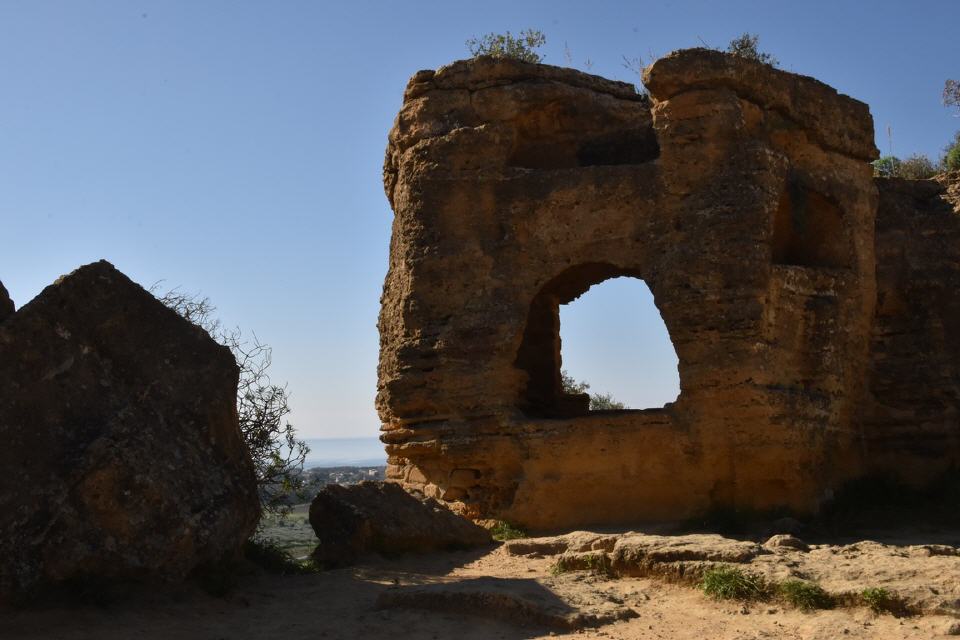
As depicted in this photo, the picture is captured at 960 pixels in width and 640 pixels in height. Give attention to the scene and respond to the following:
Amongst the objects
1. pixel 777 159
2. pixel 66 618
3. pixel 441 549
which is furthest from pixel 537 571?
pixel 777 159

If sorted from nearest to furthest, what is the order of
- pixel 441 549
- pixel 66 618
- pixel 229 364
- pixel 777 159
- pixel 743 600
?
pixel 66 618
pixel 743 600
pixel 229 364
pixel 441 549
pixel 777 159

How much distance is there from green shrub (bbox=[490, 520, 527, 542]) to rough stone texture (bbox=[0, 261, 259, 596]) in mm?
3458

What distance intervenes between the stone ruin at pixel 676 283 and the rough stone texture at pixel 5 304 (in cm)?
494

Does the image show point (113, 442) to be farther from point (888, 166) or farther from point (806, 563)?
point (888, 166)

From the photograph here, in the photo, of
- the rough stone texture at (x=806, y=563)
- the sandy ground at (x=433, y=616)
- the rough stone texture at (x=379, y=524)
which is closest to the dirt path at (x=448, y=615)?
the sandy ground at (x=433, y=616)

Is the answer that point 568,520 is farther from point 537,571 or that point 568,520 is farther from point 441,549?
point 537,571

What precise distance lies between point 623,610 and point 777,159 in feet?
19.5

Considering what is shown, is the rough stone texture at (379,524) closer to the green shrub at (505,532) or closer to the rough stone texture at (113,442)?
the green shrub at (505,532)

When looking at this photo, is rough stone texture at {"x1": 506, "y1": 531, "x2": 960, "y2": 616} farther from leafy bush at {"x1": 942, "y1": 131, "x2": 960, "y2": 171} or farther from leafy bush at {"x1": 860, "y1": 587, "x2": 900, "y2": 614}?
leafy bush at {"x1": 942, "y1": 131, "x2": 960, "y2": 171}

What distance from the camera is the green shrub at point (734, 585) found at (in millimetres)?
6750

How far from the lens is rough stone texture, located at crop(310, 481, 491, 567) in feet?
29.8

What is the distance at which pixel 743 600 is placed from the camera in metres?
6.75

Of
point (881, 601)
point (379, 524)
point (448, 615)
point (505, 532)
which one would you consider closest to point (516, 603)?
point (448, 615)

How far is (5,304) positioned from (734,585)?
5.29m
